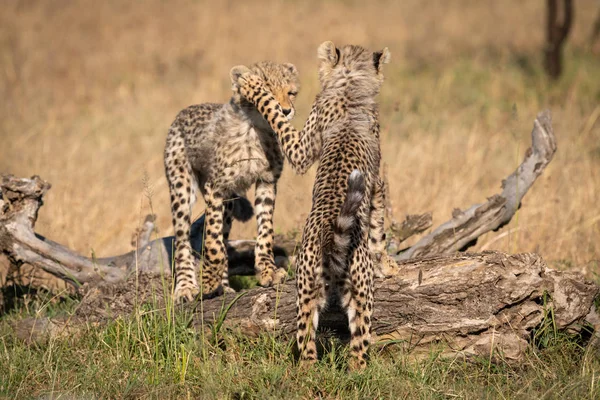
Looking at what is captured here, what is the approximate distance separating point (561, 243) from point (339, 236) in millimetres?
3281

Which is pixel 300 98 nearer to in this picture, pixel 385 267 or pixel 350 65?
pixel 350 65

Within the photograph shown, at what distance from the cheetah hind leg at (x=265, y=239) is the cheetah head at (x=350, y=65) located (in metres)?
0.85

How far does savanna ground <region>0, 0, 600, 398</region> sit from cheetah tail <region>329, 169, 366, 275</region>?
0.60 m

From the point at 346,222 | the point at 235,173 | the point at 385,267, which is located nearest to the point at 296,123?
the point at 235,173

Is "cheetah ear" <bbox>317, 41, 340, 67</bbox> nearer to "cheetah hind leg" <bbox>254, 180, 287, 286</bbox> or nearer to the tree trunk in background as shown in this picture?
"cheetah hind leg" <bbox>254, 180, 287, 286</bbox>

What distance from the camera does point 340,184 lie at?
13.8 feet

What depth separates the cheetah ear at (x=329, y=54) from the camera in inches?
200

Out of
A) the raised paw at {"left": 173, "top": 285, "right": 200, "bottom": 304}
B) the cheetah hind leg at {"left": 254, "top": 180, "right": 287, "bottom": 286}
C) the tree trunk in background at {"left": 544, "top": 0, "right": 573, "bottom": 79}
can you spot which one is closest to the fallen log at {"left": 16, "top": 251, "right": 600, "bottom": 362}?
the cheetah hind leg at {"left": 254, "top": 180, "right": 287, "bottom": 286}

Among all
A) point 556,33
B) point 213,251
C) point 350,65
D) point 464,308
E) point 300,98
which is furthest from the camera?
point 300,98

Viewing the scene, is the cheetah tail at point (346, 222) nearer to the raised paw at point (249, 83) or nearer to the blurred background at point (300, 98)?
the blurred background at point (300, 98)

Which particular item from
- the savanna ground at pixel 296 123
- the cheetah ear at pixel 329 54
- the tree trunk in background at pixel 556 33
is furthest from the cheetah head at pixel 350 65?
the tree trunk in background at pixel 556 33

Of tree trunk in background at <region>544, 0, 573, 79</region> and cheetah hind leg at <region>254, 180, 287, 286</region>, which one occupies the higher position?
tree trunk in background at <region>544, 0, 573, 79</region>

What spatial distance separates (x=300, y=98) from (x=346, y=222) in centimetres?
803

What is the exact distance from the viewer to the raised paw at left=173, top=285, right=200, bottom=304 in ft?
17.9
